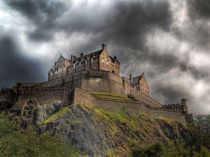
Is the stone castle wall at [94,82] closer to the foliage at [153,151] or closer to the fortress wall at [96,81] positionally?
the fortress wall at [96,81]

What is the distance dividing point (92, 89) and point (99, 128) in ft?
68.0

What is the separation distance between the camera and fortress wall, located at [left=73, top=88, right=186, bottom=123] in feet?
161

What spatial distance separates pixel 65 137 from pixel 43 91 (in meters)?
13.2

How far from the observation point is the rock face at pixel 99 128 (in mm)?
40375

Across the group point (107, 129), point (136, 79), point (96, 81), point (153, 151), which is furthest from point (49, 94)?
point (136, 79)

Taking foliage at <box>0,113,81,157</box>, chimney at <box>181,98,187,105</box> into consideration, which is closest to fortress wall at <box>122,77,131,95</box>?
chimney at <box>181,98,187,105</box>

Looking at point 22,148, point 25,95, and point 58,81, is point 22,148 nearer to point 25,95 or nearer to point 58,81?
Result: point 25,95

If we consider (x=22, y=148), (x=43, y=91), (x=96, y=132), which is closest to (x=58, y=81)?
(x=43, y=91)

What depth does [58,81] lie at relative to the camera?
225 ft

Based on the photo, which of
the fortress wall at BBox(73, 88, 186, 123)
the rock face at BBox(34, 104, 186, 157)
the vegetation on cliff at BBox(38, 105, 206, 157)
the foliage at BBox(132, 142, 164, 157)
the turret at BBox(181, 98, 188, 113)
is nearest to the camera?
the foliage at BBox(132, 142, 164, 157)

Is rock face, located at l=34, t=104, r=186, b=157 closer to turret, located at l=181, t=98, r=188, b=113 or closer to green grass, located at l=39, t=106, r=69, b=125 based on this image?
green grass, located at l=39, t=106, r=69, b=125

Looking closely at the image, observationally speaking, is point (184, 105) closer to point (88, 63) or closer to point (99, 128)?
point (88, 63)

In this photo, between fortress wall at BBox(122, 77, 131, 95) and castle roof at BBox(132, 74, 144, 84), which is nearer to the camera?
fortress wall at BBox(122, 77, 131, 95)

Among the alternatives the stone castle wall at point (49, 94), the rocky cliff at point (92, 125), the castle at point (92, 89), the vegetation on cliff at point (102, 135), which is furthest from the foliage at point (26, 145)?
the castle at point (92, 89)
